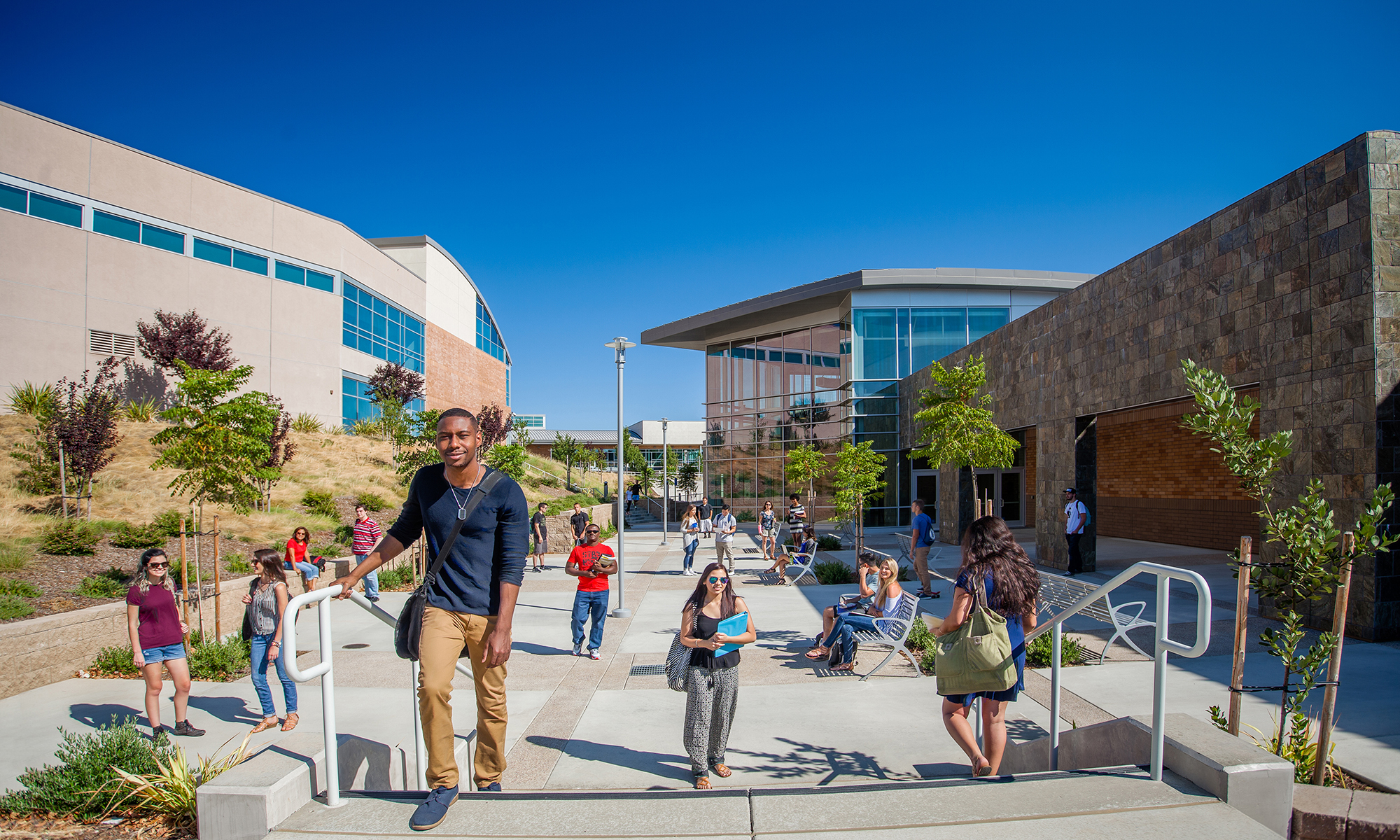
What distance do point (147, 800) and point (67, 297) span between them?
87.2 feet

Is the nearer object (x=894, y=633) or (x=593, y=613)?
(x=894, y=633)

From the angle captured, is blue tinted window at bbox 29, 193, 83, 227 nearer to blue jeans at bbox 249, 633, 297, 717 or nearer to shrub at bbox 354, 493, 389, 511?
shrub at bbox 354, 493, 389, 511

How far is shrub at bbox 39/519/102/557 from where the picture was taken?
11.3 m

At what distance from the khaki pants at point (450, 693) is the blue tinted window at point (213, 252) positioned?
3039cm

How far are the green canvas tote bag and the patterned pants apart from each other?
1374 mm

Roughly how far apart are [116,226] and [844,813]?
30.8 meters

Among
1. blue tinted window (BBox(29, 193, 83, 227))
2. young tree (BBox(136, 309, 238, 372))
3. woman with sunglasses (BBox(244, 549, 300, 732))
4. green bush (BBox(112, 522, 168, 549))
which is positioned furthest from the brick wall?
woman with sunglasses (BBox(244, 549, 300, 732))

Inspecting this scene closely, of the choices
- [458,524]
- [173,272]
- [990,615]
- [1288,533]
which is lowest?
[990,615]

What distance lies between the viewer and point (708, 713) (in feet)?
15.2

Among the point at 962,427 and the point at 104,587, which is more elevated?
the point at 962,427

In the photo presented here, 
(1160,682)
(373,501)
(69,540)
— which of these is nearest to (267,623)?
(1160,682)

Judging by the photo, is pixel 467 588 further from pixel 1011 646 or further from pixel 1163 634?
pixel 1163 634

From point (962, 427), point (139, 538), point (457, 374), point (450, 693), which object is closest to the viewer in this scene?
point (450, 693)

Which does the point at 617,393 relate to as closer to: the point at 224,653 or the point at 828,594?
the point at 828,594
